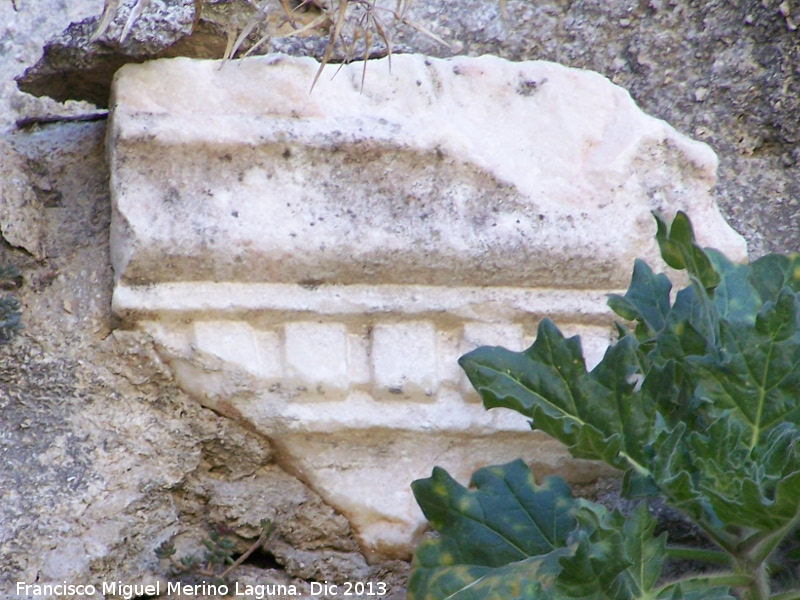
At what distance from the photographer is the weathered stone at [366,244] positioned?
135 centimetres

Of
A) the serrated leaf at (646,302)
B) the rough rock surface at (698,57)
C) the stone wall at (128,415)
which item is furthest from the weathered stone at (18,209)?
the serrated leaf at (646,302)

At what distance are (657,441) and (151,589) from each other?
743mm

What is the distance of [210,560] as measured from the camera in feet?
4.17

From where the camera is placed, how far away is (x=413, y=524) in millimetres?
1332

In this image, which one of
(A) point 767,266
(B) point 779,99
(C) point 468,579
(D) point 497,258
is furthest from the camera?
(B) point 779,99

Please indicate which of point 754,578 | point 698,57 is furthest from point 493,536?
point 698,57

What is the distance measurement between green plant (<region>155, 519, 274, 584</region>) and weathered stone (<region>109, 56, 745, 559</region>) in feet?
0.51

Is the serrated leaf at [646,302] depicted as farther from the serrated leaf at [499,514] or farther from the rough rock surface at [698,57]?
the rough rock surface at [698,57]

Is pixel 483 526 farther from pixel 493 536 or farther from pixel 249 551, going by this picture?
pixel 249 551

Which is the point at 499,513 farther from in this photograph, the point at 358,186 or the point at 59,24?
A: the point at 59,24

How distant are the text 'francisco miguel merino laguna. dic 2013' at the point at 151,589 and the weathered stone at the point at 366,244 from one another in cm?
16

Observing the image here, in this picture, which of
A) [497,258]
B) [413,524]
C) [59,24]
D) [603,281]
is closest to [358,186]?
[497,258]

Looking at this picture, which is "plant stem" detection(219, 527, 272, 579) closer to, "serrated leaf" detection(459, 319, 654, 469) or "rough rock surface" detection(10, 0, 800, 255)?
"serrated leaf" detection(459, 319, 654, 469)

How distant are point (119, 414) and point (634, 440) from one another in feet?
2.51
